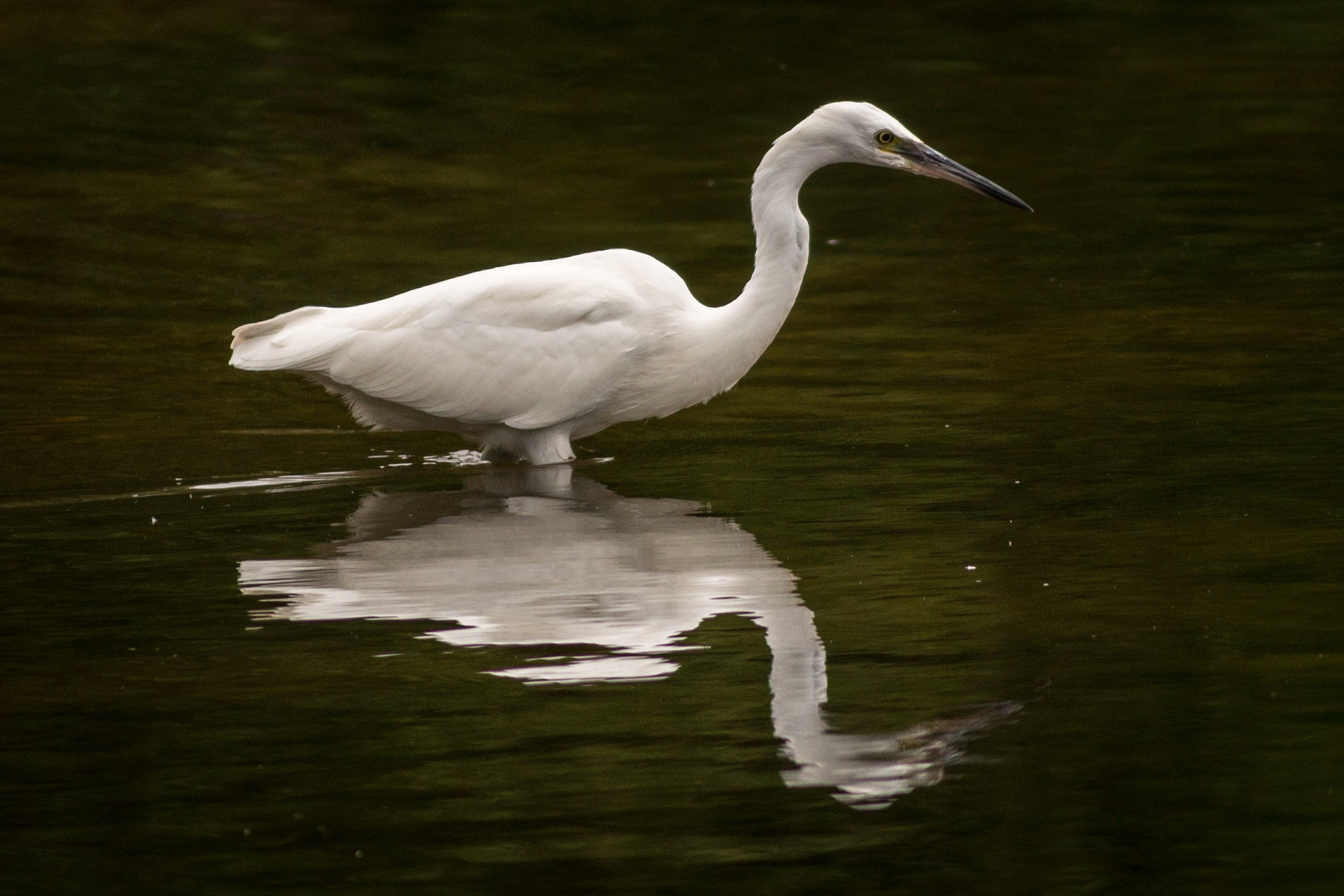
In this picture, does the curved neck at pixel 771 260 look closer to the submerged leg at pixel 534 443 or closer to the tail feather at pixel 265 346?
the submerged leg at pixel 534 443

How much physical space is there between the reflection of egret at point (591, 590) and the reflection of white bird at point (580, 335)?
0.39 metres

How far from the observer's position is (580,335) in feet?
28.3

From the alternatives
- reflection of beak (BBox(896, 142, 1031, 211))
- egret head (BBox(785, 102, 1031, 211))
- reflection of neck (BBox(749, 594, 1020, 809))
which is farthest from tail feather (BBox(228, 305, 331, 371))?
reflection of neck (BBox(749, 594, 1020, 809))

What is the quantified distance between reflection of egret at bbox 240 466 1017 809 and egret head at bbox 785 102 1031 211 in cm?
161

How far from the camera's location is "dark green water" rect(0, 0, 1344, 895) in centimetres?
520

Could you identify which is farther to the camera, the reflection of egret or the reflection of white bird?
the reflection of white bird

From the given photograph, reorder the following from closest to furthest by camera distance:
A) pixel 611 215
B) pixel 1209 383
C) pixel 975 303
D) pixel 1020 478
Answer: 1. pixel 1020 478
2. pixel 1209 383
3. pixel 975 303
4. pixel 611 215

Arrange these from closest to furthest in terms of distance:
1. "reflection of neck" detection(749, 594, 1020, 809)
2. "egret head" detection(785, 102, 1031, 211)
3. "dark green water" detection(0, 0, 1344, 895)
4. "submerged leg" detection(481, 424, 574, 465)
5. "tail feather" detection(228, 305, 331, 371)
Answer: "dark green water" detection(0, 0, 1344, 895) < "reflection of neck" detection(749, 594, 1020, 809) < "egret head" detection(785, 102, 1031, 211) < "tail feather" detection(228, 305, 331, 371) < "submerged leg" detection(481, 424, 574, 465)

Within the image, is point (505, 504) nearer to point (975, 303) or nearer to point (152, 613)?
point (152, 613)

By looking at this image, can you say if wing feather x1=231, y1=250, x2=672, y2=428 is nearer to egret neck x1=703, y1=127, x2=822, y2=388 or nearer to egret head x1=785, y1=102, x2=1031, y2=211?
egret neck x1=703, y1=127, x2=822, y2=388

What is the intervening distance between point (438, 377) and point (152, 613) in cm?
213

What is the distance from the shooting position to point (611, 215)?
1390cm

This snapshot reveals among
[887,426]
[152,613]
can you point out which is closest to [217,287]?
[887,426]

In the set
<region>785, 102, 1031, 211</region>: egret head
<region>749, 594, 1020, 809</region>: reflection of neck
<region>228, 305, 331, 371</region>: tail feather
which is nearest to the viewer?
<region>749, 594, 1020, 809</region>: reflection of neck
